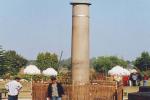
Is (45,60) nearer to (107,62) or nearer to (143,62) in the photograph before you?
(107,62)

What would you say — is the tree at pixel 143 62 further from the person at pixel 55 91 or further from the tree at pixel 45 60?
the person at pixel 55 91

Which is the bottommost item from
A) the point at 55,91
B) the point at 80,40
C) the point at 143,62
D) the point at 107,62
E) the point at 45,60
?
the point at 55,91

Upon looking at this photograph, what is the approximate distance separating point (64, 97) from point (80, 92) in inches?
32.9

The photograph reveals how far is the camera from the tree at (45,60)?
108688 mm

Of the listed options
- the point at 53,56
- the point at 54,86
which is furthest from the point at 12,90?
the point at 53,56

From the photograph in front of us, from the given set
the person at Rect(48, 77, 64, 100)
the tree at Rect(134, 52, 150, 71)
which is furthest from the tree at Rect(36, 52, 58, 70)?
the person at Rect(48, 77, 64, 100)

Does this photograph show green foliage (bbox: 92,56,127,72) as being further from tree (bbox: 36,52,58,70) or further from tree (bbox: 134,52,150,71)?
tree (bbox: 36,52,58,70)

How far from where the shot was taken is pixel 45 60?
366 feet

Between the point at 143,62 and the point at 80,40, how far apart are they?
91.0 metres

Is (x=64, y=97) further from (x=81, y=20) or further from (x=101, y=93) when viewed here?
(x=81, y=20)

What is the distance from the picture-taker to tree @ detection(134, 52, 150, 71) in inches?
4405

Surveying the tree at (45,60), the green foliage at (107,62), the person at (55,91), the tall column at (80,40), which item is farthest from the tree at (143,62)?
the person at (55,91)

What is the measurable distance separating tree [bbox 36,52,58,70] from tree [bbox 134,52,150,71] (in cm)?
1727

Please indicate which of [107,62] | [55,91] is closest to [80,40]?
[55,91]
